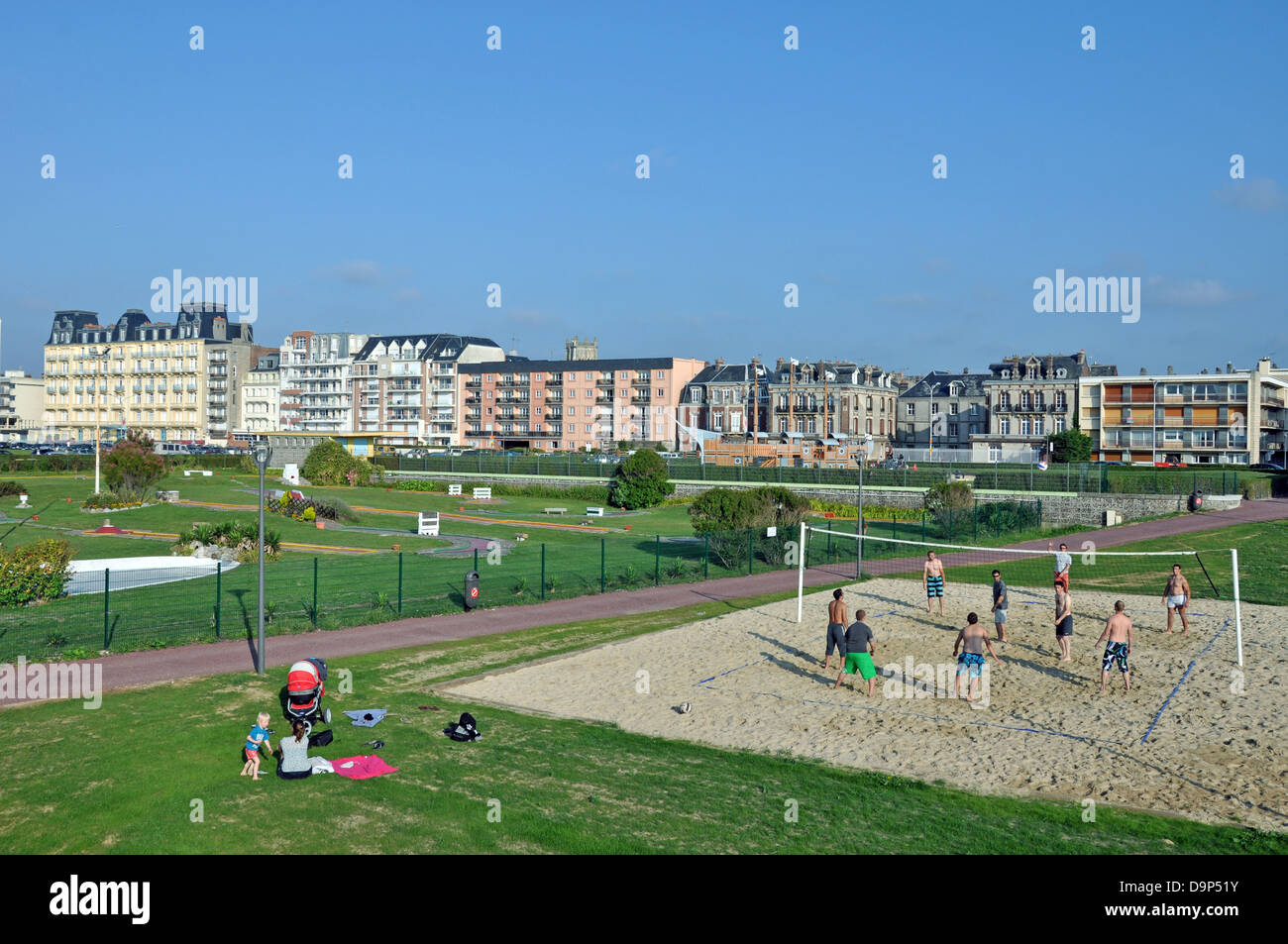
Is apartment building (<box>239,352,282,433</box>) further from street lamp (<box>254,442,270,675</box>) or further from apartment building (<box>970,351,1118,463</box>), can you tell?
street lamp (<box>254,442,270,675</box>)

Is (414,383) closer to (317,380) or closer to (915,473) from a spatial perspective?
(317,380)

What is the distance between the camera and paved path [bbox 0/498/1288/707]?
20969 mm

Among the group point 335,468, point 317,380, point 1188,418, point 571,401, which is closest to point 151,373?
point 317,380

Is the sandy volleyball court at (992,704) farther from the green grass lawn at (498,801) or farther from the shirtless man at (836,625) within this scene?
the green grass lawn at (498,801)

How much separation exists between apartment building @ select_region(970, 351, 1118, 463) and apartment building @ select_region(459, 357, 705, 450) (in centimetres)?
3551

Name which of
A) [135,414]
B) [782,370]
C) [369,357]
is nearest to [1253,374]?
[782,370]

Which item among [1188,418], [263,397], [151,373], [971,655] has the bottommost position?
[971,655]

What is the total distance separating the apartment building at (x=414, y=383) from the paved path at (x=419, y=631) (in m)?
107

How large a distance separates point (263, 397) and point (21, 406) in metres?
49.8

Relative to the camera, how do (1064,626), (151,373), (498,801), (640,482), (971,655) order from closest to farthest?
(498,801)
(971,655)
(1064,626)
(640,482)
(151,373)

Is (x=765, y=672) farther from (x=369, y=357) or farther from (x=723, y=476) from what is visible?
(x=369, y=357)

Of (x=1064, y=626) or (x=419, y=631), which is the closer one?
(x=1064, y=626)

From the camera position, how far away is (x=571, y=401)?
5182 inches
